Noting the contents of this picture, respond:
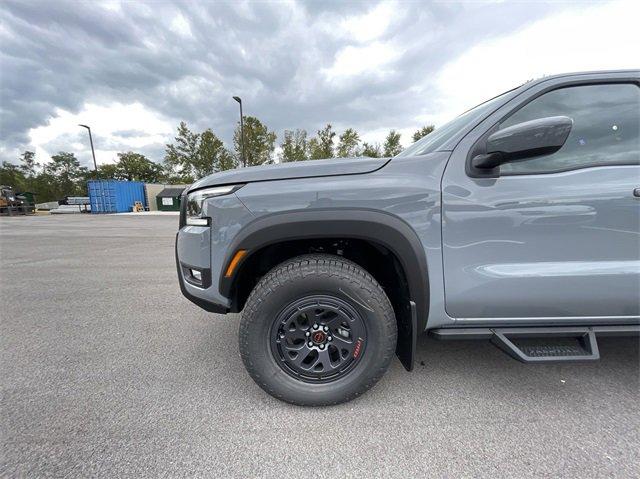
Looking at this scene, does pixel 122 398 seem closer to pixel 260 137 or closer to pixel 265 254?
pixel 265 254

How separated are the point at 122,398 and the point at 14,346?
157 cm

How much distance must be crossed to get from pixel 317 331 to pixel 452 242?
3.10ft

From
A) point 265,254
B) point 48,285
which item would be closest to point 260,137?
point 48,285

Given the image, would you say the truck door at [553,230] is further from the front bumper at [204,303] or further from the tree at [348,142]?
the tree at [348,142]

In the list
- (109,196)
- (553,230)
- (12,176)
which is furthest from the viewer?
(12,176)

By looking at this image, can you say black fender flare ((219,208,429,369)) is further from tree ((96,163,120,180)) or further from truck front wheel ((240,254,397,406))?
tree ((96,163,120,180))

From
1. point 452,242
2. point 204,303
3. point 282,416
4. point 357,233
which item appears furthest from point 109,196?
point 452,242

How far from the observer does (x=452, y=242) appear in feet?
5.33

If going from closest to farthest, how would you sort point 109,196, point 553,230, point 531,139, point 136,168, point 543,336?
point 531,139 → point 553,230 → point 543,336 → point 109,196 → point 136,168

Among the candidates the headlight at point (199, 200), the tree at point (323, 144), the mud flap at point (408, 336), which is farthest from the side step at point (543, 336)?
the tree at point (323, 144)

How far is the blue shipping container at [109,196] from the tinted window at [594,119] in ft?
103

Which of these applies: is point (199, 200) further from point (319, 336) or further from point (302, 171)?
point (319, 336)

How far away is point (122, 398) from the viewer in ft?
6.05

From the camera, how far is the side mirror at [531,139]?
1.44 metres
